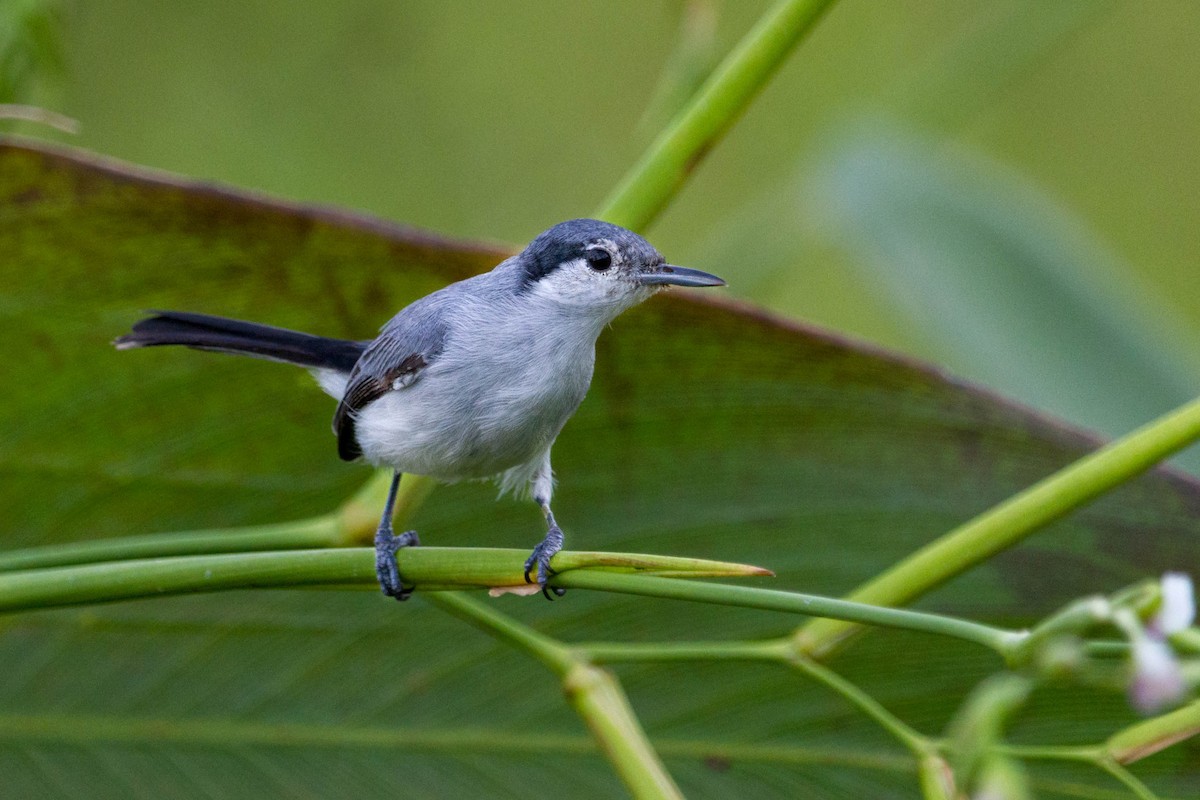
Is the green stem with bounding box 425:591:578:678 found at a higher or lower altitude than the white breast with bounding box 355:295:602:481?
lower

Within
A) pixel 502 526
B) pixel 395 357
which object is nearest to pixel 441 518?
pixel 502 526

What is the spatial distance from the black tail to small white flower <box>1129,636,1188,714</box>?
0.75 metres

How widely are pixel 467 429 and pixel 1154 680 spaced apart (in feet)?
1.97

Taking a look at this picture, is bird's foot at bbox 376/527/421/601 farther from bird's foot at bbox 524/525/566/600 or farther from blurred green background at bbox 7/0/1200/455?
blurred green background at bbox 7/0/1200/455

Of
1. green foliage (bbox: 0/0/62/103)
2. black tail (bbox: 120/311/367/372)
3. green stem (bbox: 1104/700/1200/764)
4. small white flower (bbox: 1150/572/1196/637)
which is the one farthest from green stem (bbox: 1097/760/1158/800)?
green foliage (bbox: 0/0/62/103)

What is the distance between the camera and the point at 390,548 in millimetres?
960

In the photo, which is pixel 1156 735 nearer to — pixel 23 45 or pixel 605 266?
pixel 605 266

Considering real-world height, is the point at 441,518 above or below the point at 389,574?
below

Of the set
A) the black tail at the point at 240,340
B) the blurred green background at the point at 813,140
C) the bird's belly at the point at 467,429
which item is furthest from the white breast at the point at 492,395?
the blurred green background at the point at 813,140

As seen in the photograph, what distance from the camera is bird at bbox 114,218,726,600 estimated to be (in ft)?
3.16

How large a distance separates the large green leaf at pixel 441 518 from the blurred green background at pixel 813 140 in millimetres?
352

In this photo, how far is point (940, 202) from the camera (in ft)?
5.96

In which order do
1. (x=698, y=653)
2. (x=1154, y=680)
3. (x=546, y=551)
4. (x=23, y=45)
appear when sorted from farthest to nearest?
(x=23, y=45) → (x=546, y=551) → (x=698, y=653) → (x=1154, y=680)

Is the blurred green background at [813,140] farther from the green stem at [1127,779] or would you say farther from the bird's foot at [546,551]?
the green stem at [1127,779]
